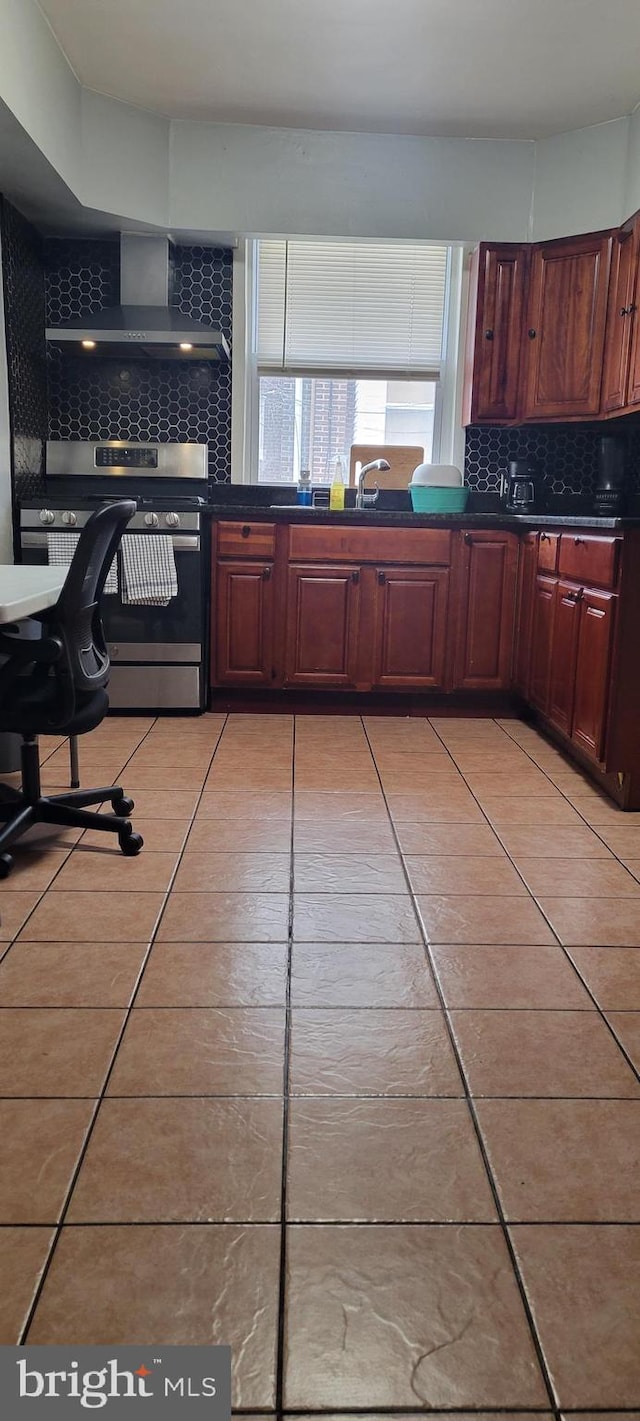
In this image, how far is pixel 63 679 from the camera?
8.27 feet

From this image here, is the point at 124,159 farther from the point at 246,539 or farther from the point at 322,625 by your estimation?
the point at 322,625

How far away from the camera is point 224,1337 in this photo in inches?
44.8

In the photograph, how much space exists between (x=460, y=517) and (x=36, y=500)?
5.88 ft

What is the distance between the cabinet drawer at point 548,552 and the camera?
396 cm

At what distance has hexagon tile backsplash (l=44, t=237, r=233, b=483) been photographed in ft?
15.9

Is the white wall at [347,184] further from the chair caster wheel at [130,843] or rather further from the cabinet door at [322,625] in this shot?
the chair caster wheel at [130,843]

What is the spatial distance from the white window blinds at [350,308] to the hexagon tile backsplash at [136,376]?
234mm

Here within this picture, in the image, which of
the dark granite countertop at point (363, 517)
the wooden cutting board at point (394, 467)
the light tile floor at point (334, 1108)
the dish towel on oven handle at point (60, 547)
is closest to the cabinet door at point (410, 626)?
the dark granite countertop at point (363, 517)

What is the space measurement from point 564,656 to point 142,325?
7.77 feet

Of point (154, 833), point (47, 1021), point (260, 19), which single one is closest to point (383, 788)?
point (154, 833)

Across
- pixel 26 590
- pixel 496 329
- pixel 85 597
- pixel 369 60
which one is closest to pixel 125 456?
pixel 496 329

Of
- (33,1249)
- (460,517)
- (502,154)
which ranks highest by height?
(502,154)

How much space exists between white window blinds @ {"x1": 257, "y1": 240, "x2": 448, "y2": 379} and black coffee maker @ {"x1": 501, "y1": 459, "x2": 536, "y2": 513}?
0.66 meters

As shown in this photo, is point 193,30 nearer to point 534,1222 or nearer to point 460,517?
point 460,517
